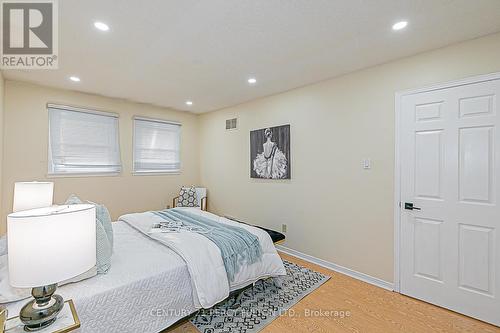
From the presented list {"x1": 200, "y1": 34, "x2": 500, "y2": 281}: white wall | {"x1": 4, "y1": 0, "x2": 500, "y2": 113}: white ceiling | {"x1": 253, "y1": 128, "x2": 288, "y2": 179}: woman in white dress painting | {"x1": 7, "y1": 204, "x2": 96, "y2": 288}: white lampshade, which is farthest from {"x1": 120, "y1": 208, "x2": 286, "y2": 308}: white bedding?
{"x1": 4, "y1": 0, "x2": 500, "y2": 113}: white ceiling

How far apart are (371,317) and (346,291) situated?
0.45 meters

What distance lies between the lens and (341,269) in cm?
309

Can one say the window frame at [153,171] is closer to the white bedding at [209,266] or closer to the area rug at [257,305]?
the white bedding at [209,266]

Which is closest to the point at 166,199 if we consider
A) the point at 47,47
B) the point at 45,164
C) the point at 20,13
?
the point at 45,164

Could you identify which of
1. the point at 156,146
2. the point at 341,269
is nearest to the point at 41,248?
the point at 341,269

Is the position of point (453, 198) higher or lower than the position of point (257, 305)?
higher

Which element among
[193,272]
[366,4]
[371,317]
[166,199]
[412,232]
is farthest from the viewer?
[166,199]

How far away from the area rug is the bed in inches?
9.6

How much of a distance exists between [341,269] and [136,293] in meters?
2.50

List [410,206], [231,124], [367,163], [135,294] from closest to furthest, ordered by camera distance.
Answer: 1. [135,294]
2. [410,206]
3. [367,163]
4. [231,124]

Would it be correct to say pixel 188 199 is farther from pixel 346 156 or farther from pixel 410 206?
pixel 410 206

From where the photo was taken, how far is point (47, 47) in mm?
2461

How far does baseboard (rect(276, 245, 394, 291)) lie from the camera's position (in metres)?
2.72

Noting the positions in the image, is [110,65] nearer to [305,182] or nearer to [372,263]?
[305,182]
